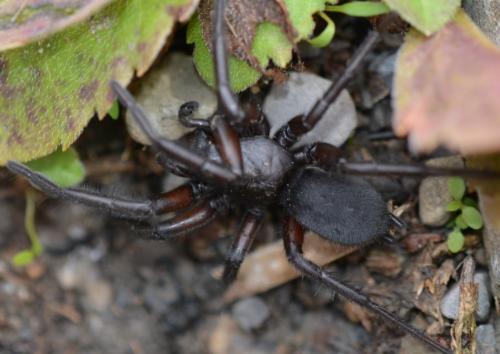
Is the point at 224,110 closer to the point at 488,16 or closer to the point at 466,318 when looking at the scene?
the point at 488,16

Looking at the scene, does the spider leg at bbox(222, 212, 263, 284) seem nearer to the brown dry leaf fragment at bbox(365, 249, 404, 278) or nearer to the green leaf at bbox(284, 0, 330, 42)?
the brown dry leaf fragment at bbox(365, 249, 404, 278)

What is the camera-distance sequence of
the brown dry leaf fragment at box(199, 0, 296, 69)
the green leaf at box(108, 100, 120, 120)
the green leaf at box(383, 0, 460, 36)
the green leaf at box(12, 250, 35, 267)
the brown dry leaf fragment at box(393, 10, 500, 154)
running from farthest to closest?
the green leaf at box(12, 250, 35, 267), the green leaf at box(108, 100, 120, 120), the brown dry leaf fragment at box(199, 0, 296, 69), the green leaf at box(383, 0, 460, 36), the brown dry leaf fragment at box(393, 10, 500, 154)

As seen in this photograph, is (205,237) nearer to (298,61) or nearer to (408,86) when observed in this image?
(298,61)

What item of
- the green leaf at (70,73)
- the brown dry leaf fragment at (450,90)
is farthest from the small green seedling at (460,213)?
the green leaf at (70,73)

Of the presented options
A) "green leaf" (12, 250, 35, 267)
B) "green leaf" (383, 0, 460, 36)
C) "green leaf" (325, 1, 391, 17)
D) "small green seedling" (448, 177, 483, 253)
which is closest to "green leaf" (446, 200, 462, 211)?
"small green seedling" (448, 177, 483, 253)

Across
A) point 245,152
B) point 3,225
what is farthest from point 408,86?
point 3,225

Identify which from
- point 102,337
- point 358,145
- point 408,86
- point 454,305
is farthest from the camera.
→ point 102,337
